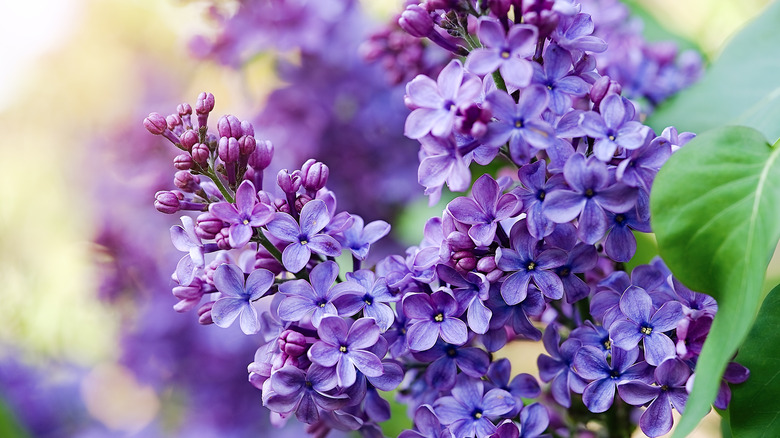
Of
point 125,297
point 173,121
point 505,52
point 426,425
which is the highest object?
point 505,52

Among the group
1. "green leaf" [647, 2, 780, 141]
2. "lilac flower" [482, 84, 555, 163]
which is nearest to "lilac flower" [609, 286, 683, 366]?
"lilac flower" [482, 84, 555, 163]

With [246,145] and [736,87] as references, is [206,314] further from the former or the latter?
[736,87]

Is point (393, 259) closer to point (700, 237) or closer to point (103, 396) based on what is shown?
point (700, 237)

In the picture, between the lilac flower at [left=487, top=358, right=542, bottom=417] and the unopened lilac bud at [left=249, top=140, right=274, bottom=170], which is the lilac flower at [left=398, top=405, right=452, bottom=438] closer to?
the lilac flower at [left=487, top=358, right=542, bottom=417]

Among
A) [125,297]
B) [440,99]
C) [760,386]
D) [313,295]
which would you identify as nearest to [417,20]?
[440,99]

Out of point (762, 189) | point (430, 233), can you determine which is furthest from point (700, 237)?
point (430, 233)

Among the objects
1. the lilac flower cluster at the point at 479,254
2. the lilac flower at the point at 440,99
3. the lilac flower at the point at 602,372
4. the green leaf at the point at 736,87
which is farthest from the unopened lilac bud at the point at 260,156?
the green leaf at the point at 736,87
